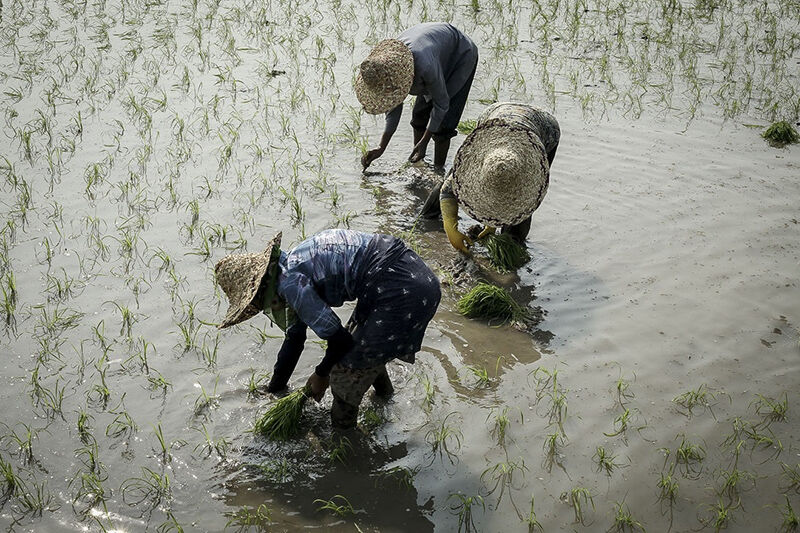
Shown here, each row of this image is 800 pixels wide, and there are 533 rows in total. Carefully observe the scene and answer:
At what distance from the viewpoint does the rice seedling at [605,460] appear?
360cm

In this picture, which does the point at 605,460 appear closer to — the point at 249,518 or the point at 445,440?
the point at 445,440

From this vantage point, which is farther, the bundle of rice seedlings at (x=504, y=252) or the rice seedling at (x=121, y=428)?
the bundle of rice seedlings at (x=504, y=252)

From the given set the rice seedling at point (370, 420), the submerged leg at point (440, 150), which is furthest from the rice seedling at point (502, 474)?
the submerged leg at point (440, 150)

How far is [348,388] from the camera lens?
11.5 feet

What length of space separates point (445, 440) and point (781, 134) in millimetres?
4566

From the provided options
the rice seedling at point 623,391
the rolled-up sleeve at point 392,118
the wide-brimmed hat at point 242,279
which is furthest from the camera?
the rolled-up sleeve at point 392,118

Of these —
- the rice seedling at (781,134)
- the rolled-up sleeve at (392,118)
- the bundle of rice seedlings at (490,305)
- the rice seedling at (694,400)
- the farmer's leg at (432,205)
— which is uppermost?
the rolled-up sleeve at (392,118)

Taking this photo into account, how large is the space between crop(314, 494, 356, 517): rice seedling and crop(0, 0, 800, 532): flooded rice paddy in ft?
0.04

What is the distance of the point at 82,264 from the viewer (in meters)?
4.81

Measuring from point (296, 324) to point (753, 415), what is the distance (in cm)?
231

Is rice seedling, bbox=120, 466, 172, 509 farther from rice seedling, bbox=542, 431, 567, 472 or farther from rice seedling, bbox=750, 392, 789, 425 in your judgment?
rice seedling, bbox=750, 392, 789, 425

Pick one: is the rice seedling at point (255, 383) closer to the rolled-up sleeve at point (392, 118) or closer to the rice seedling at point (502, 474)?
the rice seedling at point (502, 474)

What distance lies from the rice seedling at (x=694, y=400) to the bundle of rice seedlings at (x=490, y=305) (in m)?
1.00

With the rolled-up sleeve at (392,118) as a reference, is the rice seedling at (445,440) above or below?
below
